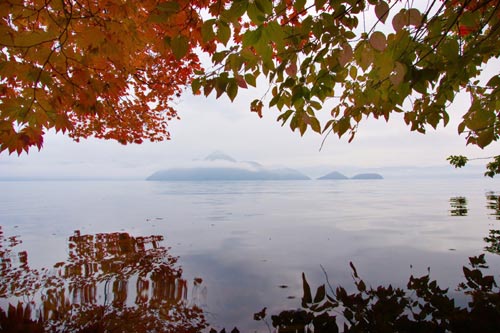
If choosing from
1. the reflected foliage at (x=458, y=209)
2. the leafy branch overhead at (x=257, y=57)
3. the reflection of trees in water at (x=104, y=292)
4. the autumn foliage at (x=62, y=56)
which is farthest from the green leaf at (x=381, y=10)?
the reflected foliage at (x=458, y=209)

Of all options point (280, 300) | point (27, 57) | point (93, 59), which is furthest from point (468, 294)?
point (27, 57)

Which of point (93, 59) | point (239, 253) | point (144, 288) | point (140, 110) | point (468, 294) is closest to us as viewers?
point (93, 59)

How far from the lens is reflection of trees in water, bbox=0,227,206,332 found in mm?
4883

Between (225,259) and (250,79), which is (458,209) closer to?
(225,259)

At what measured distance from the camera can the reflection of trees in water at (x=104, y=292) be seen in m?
4.88

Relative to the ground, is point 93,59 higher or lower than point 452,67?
higher

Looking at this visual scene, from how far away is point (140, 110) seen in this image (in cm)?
1508

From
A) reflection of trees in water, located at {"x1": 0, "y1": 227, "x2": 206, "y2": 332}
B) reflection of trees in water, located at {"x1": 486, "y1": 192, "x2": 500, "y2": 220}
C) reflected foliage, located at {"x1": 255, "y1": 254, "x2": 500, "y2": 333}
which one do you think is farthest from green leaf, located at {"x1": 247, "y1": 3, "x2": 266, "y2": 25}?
reflection of trees in water, located at {"x1": 486, "y1": 192, "x2": 500, "y2": 220}

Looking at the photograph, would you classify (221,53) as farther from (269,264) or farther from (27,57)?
(269,264)

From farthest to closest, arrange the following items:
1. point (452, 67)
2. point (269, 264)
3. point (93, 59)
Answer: point (269, 264) < point (93, 59) < point (452, 67)

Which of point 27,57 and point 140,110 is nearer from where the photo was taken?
point 27,57

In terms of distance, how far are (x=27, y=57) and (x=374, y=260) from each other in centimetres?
947

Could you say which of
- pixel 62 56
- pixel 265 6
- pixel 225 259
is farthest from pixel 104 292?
pixel 265 6

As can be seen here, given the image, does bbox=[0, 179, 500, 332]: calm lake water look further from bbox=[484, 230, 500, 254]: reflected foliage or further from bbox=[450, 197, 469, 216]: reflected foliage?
bbox=[450, 197, 469, 216]: reflected foliage
